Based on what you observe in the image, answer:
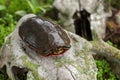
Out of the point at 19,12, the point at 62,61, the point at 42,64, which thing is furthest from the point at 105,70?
the point at 19,12

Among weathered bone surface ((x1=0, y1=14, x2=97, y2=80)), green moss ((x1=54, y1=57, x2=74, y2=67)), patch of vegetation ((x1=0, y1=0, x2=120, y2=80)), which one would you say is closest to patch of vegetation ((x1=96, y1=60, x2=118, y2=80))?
patch of vegetation ((x1=0, y1=0, x2=120, y2=80))

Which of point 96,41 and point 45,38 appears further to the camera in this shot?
point 96,41

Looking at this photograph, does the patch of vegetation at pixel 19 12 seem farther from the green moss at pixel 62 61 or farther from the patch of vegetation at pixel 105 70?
the green moss at pixel 62 61

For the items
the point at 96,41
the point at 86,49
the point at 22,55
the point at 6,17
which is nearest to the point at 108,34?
the point at 96,41

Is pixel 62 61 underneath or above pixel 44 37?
underneath

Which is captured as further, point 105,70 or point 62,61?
point 105,70

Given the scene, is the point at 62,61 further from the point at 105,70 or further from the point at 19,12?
the point at 19,12

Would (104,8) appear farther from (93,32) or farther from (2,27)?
(2,27)

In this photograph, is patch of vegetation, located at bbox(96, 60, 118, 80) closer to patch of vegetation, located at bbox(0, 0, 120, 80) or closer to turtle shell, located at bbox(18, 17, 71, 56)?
patch of vegetation, located at bbox(0, 0, 120, 80)
